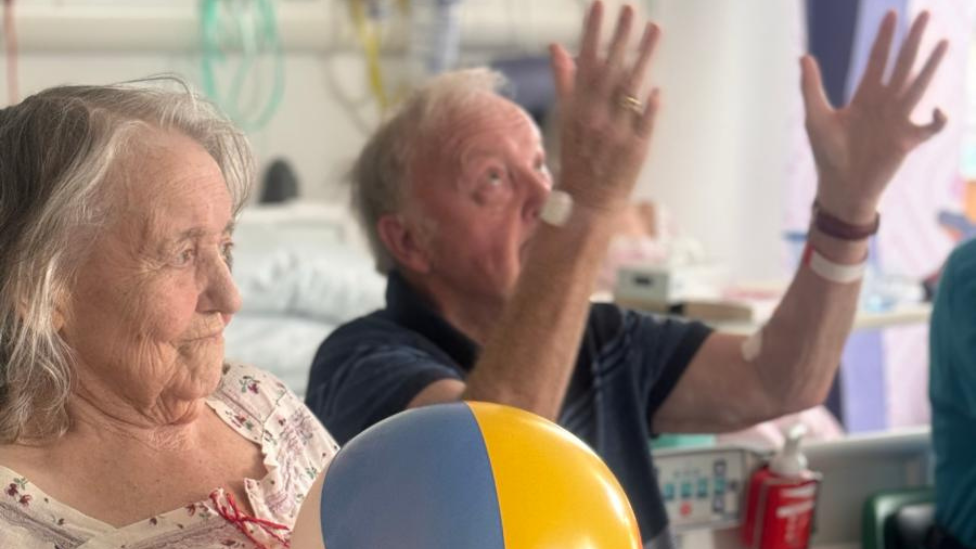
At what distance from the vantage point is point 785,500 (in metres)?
2.15

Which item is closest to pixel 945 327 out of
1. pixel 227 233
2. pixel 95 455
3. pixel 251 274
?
pixel 227 233

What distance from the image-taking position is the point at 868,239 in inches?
79.7

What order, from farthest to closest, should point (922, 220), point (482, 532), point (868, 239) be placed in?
point (922, 220) < point (868, 239) < point (482, 532)

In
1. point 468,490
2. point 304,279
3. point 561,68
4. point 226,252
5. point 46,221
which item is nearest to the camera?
point 468,490

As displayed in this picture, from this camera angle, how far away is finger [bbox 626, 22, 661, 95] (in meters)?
1.64

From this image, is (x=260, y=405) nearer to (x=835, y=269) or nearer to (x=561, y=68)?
(x=561, y=68)

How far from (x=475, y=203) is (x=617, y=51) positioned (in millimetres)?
469

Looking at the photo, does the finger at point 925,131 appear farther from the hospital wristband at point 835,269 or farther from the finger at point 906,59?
the hospital wristband at point 835,269

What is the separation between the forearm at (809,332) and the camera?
2.02 m

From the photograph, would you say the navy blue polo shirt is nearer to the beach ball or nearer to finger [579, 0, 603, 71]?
finger [579, 0, 603, 71]

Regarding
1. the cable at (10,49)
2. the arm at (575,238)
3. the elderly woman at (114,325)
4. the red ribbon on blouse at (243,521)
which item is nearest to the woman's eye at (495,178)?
the arm at (575,238)

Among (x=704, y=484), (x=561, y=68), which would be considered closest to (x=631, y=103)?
(x=561, y=68)

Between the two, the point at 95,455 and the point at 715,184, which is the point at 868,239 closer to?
the point at 95,455

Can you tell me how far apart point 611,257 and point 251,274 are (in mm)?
981
